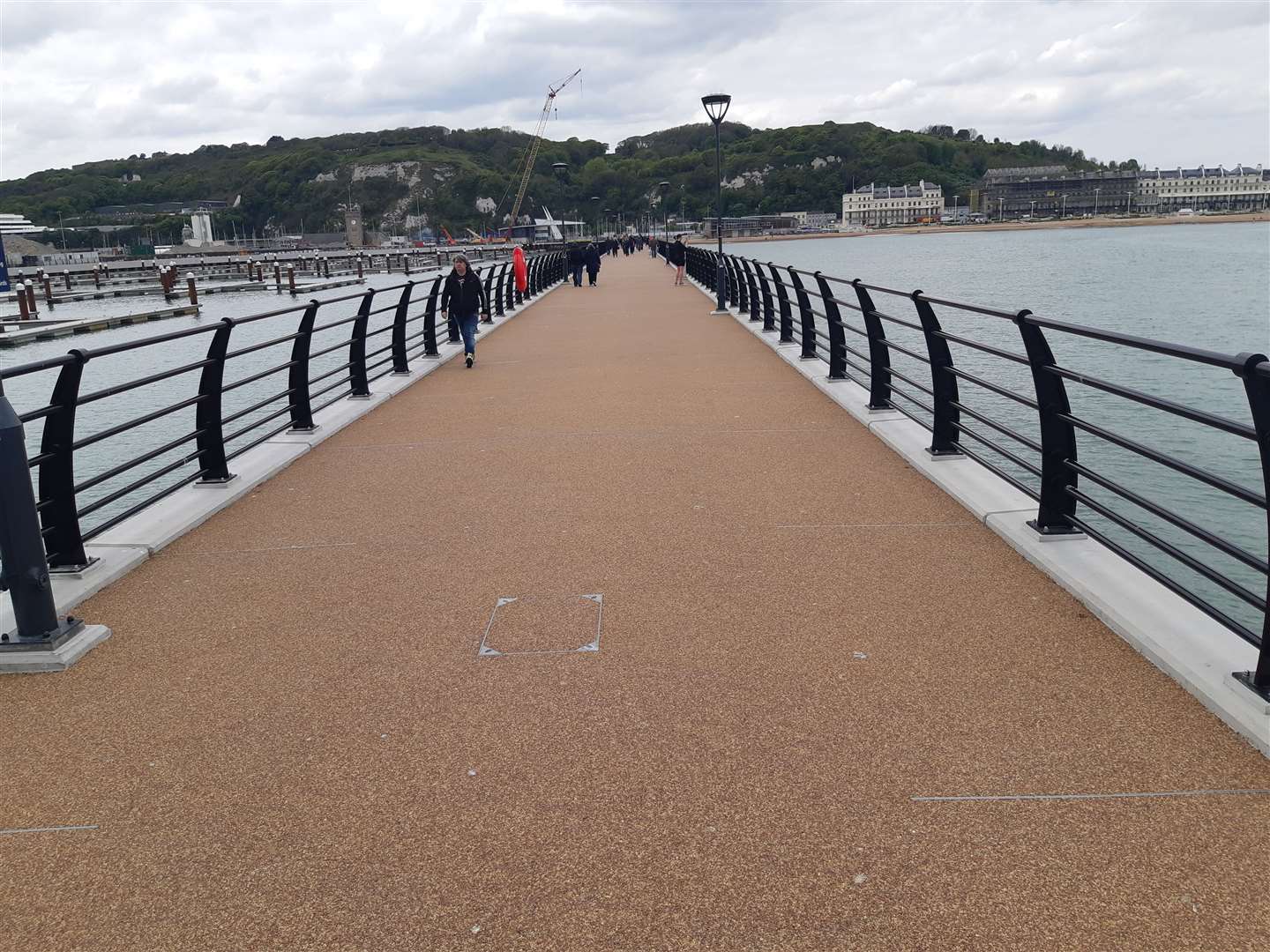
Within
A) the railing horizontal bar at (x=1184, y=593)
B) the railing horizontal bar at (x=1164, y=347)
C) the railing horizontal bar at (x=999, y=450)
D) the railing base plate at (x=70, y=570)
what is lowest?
the railing horizontal bar at (x=1184, y=593)

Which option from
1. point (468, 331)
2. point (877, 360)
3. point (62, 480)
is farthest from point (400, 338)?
point (62, 480)

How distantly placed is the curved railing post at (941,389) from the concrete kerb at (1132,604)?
0.15 m

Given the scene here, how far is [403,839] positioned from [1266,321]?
1685 inches

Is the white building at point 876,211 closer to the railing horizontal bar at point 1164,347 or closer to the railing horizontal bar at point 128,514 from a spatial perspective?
the railing horizontal bar at point 128,514

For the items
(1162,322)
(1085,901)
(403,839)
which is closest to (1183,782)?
(1085,901)

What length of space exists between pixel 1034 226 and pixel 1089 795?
194110mm

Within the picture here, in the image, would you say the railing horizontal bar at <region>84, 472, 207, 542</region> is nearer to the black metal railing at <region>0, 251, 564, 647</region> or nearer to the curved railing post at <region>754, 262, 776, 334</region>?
the black metal railing at <region>0, 251, 564, 647</region>

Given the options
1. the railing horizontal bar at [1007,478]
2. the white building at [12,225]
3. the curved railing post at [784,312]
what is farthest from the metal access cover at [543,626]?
the white building at [12,225]

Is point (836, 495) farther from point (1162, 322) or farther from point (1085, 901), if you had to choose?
point (1162, 322)

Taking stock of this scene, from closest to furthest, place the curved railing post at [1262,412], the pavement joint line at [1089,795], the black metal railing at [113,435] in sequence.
Result: the pavement joint line at [1089,795], the curved railing post at [1262,412], the black metal railing at [113,435]

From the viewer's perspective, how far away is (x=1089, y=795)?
302 centimetres

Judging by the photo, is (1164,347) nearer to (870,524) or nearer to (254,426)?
(870,524)

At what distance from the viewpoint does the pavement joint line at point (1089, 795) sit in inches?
118

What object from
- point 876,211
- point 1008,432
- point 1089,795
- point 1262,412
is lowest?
point 1089,795
